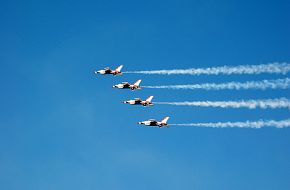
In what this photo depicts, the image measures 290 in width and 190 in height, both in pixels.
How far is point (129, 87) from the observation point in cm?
14100

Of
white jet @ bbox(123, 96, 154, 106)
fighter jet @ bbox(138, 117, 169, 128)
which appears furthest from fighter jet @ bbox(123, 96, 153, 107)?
fighter jet @ bbox(138, 117, 169, 128)

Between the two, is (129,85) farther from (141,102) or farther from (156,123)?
(156,123)

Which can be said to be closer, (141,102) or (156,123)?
(156,123)

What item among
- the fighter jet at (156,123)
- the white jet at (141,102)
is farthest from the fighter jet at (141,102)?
the fighter jet at (156,123)

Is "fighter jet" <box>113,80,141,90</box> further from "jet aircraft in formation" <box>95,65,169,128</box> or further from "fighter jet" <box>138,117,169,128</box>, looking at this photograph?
"fighter jet" <box>138,117,169,128</box>

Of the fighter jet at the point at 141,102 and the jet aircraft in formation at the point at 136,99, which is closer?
the jet aircraft in formation at the point at 136,99

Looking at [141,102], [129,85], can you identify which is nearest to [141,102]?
[141,102]

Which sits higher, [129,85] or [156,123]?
[129,85]

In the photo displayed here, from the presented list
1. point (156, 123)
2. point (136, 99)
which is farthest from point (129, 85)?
point (156, 123)

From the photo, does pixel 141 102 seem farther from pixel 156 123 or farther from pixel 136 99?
pixel 156 123

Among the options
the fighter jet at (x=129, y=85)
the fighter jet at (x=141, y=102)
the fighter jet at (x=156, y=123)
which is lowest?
the fighter jet at (x=156, y=123)

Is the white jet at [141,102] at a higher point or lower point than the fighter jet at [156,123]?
higher

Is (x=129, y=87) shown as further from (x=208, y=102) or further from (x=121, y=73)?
(x=208, y=102)

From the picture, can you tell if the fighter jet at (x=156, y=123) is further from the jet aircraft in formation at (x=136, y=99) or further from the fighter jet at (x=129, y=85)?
the fighter jet at (x=129, y=85)
